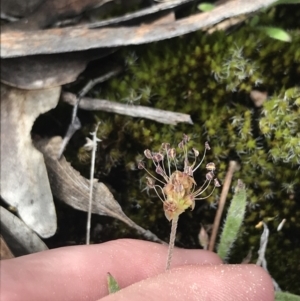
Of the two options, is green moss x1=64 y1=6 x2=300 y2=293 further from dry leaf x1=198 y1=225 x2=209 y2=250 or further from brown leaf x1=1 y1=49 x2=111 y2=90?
brown leaf x1=1 y1=49 x2=111 y2=90

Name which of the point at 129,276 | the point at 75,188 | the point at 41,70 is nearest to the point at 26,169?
the point at 75,188

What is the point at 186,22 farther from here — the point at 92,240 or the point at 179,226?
the point at 92,240

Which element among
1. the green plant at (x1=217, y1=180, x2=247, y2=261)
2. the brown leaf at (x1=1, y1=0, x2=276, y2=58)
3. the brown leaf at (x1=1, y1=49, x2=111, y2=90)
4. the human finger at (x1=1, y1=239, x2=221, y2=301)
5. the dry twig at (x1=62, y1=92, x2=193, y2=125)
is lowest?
the human finger at (x1=1, y1=239, x2=221, y2=301)

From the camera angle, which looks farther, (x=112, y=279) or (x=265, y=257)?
(x=265, y=257)

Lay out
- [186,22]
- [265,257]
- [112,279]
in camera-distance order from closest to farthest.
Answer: [112,279], [186,22], [265,257]

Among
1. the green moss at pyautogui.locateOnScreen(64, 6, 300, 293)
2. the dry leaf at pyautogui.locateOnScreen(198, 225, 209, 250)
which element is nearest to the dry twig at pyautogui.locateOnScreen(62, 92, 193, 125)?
the green moss at pyautogui.locateOnScreen(64, 6, 300, 293)

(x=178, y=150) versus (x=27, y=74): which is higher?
(x=27, y=74)

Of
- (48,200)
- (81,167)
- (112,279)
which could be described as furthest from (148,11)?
(112,279)
